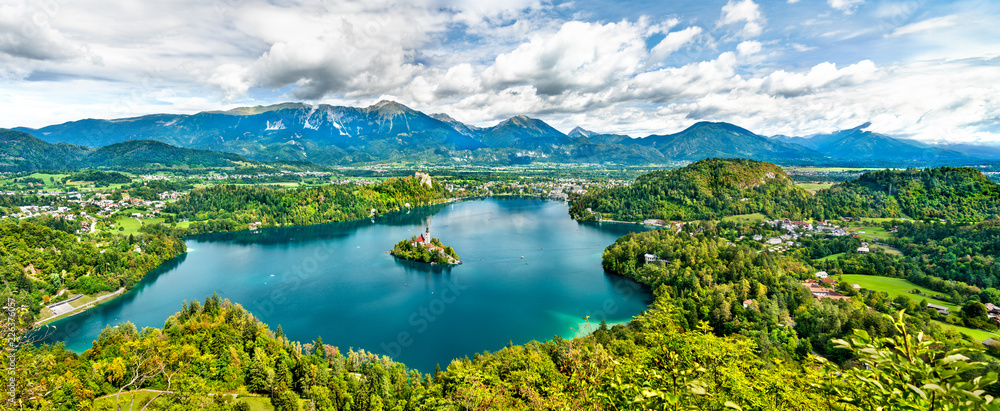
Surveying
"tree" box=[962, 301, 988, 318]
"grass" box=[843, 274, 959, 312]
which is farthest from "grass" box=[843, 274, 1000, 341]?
"tree" box=[962, 301, 988, 318]

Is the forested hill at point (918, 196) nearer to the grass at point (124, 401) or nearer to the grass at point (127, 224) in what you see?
the grass at point (124, 401)

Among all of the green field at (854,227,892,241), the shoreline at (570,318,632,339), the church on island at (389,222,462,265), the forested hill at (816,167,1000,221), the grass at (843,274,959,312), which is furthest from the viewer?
the forested hill at (816,167,1000,221)

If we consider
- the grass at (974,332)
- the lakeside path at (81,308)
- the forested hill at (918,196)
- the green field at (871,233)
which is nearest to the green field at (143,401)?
the lakeside path at (81,308)

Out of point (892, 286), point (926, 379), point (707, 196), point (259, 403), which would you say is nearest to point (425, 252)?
point (259, 403)

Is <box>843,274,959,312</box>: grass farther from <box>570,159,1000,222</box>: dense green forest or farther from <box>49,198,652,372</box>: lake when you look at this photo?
<box>570,159,1000,222</box>: dense green forest

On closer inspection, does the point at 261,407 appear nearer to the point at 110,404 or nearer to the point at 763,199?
the point at 110,404

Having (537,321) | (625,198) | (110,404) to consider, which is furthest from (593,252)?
(110,404)
